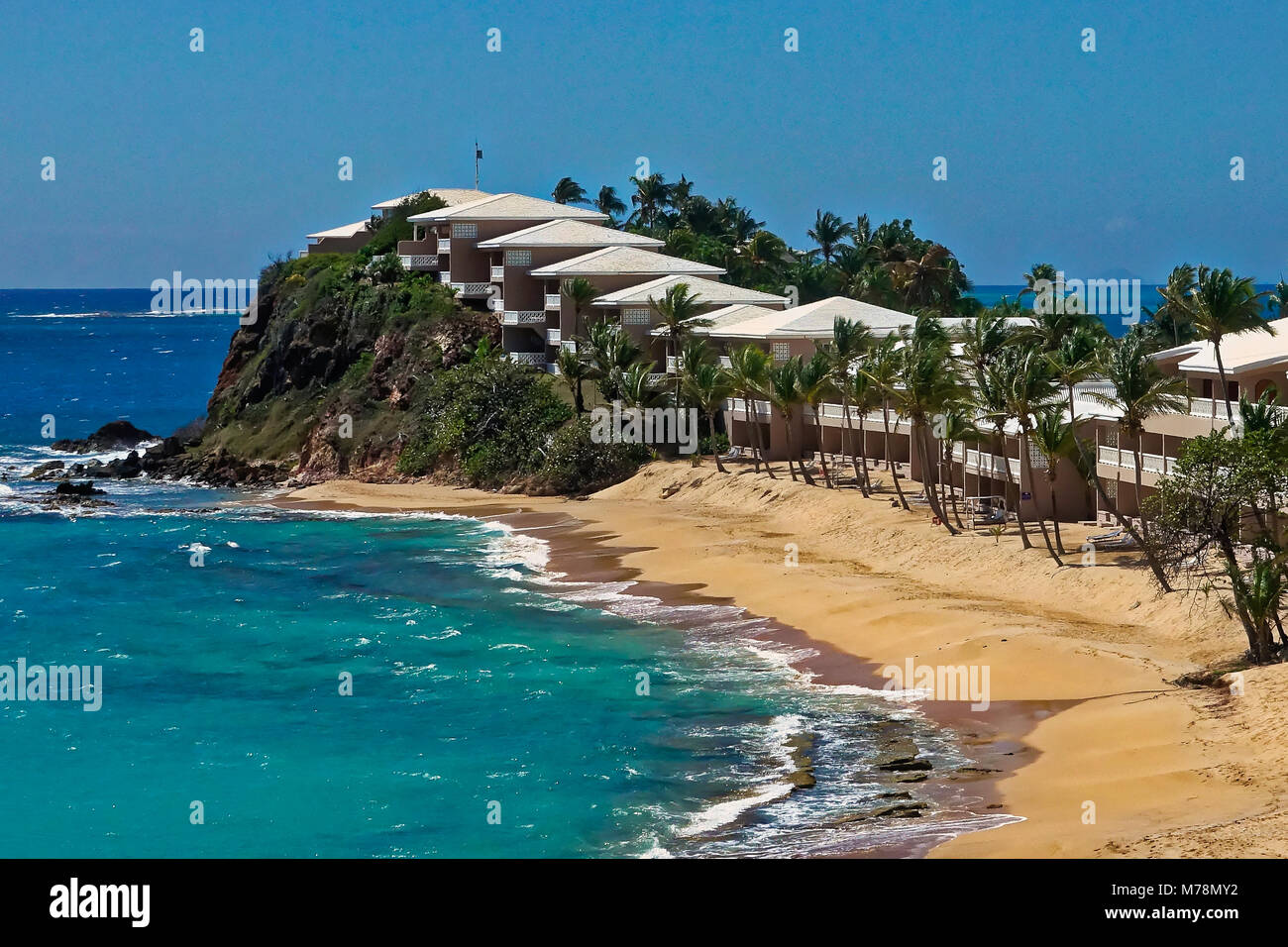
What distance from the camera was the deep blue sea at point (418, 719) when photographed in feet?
76.8

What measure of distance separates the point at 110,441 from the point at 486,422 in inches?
1291

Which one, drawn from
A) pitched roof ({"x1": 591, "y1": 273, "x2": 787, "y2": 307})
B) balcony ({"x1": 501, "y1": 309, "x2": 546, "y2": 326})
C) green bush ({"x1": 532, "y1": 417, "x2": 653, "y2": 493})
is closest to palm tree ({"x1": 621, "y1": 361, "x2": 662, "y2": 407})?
green bush ({"x1": 532, "y1": 417, "x2": 653, "y2": 493})

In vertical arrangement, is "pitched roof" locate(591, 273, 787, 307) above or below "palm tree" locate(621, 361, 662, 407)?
above

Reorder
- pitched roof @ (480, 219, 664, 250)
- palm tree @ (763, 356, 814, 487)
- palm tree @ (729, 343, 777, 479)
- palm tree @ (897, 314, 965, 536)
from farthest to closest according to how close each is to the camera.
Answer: pitched roof @ (480, 219, 664, 250) < palm tree @ (729, 343, 777, 479) < palm tree @ (763, 356, 814, 487) < palm tree @ (897, 314, 965, 536)

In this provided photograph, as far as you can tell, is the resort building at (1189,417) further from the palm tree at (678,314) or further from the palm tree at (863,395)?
the palm tree at (678,314)

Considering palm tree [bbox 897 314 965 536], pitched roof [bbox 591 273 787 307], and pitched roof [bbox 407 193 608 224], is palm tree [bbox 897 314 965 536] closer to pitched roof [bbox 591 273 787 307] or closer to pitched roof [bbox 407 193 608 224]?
pitched roof [bbox 591 273 787 307]

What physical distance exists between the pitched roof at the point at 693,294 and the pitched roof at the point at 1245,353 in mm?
24126

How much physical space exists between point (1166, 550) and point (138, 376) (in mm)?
143054

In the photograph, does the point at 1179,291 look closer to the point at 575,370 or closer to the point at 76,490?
the point at 575,370

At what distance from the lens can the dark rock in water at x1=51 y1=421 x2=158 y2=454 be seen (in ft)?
278

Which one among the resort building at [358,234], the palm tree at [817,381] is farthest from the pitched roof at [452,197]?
the palm tree at [817,381]

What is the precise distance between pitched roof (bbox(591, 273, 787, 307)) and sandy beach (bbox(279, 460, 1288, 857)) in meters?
11.0

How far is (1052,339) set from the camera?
167ft

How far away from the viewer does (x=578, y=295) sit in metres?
65.0
